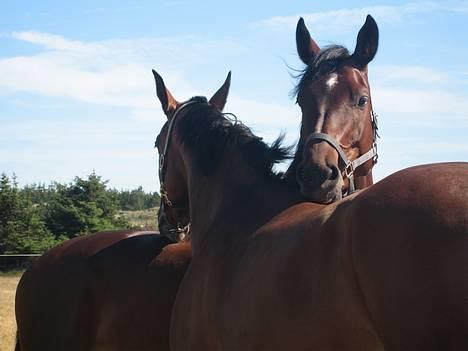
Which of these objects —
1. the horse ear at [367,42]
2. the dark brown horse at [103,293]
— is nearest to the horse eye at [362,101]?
the horse ear at [367,42]

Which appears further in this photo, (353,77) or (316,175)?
(353,77)

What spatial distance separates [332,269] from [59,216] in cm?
3093

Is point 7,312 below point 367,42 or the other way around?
below

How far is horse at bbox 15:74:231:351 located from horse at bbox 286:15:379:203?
1450 millimetres

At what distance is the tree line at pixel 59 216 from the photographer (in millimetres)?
30734

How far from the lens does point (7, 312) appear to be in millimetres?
14609

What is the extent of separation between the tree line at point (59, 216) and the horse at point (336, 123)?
26.9 m

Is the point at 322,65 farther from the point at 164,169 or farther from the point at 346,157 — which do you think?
the point at 164,169

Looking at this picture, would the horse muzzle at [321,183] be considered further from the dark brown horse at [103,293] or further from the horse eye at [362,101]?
the dark brown horse at [103,293]

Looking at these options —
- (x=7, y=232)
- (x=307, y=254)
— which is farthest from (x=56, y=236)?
(x=307, y=254)

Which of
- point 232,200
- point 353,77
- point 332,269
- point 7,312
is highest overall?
point 353,77

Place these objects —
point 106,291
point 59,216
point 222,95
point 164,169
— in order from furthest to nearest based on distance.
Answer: point 59,216 < point 222,95 < point 106,291 < point 164,169

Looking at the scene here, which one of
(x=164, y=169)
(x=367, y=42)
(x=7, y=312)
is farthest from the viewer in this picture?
(x=7, y=312)

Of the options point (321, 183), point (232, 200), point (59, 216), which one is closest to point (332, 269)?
point (321, 183)
